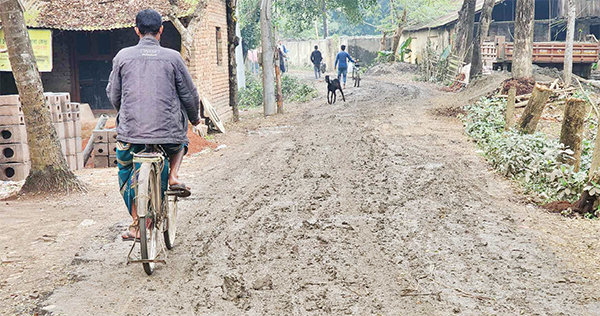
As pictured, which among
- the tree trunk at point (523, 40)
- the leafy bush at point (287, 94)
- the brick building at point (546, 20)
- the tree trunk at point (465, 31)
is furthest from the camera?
the brick building at point (546, 20)

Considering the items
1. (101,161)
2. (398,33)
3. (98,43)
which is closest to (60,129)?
(101,161)

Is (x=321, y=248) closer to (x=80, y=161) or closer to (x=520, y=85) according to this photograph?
(x=80, y=161)

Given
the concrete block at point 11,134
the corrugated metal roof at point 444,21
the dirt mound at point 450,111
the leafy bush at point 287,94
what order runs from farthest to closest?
1. the corrugated metal roof at point 444,21
2. the leafy bush at point 287,94
3. the dirt mound at point 450,111
4. the concrete block at point 11,134

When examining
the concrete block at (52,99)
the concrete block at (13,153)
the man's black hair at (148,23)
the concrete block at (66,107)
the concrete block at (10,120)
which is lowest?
the concrete block at (13,153)

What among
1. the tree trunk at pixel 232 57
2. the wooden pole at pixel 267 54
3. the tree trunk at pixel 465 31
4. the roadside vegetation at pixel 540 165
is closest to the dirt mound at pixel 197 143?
the tree trunk at pixel 232 57

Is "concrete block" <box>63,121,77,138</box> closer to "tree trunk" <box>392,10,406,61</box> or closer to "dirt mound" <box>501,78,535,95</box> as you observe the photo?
"dirt mound" <box>501,78,535,95</box>

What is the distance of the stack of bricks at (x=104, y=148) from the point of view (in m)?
11.1

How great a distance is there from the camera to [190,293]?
4422mm

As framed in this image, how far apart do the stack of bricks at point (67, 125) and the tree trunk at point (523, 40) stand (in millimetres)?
13623

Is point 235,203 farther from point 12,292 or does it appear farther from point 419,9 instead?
point 419,9

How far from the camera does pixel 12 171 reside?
31.5 ft

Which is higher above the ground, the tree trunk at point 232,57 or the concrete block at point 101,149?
the tree trunk at point 232,57

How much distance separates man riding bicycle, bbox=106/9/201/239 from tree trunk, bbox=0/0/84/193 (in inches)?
146

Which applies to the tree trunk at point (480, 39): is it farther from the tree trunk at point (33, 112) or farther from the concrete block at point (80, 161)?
the tree trunk at point (33, 112)
